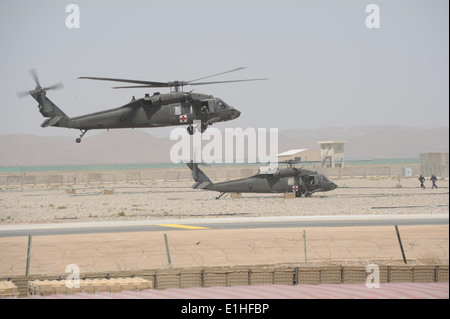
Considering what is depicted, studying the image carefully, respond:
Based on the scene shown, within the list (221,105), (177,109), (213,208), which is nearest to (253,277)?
(221,105)

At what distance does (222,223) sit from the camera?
44250 mm

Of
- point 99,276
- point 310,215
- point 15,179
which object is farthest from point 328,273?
A: point 15,179

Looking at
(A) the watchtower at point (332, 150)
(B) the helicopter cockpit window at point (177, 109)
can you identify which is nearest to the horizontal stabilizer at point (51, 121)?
(B) the helicopter cockpit window at point (177, 109)

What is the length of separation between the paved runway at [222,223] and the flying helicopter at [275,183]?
1231 cm

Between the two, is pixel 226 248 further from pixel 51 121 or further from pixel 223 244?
pixel 51 121

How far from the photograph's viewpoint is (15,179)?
456 feet

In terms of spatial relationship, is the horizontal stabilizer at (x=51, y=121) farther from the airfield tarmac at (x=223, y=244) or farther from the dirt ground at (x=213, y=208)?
the airfield tarmac at (x=223, y=244)

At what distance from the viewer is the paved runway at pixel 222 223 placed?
137 ft

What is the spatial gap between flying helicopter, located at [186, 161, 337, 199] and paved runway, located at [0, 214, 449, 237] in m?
12.3

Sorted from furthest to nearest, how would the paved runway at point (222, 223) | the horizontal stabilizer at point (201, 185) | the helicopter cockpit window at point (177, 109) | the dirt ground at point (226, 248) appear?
1. the horizontal stabilizer at point (201, 185)
2. the helicopter cockpit window at point (177, 109)
3. the paved runway at point (222, 223)
4. the dirt ground at point (226, 248)

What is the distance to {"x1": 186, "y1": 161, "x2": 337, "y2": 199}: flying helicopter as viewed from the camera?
6016cm

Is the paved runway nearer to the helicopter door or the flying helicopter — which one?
the helicopter door

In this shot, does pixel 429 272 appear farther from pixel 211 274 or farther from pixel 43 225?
pixel 43 225
